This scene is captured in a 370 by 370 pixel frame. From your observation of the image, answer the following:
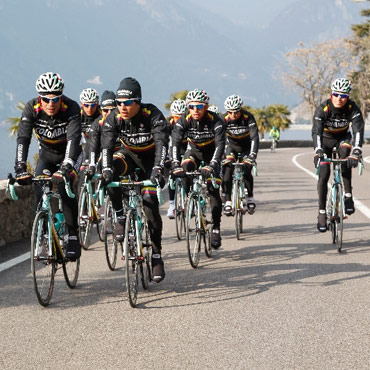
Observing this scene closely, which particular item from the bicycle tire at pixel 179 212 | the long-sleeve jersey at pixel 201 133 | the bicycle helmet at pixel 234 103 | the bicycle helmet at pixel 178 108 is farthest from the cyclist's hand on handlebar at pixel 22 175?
the bicycle helmet at pixel 178 108

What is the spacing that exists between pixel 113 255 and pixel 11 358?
3.26 meters

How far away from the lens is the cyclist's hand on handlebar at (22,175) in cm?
606

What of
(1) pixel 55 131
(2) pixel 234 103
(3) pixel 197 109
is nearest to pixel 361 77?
(2) pixel 234 103

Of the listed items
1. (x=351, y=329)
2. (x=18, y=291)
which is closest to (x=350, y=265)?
(x=351, y=329)

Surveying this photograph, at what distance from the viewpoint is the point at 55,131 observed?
6.82m

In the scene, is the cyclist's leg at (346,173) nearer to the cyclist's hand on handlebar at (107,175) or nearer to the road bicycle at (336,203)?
the road bicycle at (336,203)

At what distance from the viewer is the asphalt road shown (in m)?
4.37

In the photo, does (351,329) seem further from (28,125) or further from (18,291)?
(28,125)

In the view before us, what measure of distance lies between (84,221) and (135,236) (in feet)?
10.1

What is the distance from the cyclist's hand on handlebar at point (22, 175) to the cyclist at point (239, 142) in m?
4.71

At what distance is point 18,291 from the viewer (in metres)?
6.44

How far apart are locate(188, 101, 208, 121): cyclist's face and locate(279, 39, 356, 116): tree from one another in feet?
262

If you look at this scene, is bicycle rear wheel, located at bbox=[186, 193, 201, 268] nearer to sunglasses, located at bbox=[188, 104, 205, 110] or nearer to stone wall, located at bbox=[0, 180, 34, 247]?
sunglasses, located at bbox=[188, 104, 205, 110]

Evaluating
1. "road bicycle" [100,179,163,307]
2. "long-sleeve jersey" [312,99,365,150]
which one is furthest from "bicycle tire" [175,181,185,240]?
"road bicycle" [100,179,163,307]
